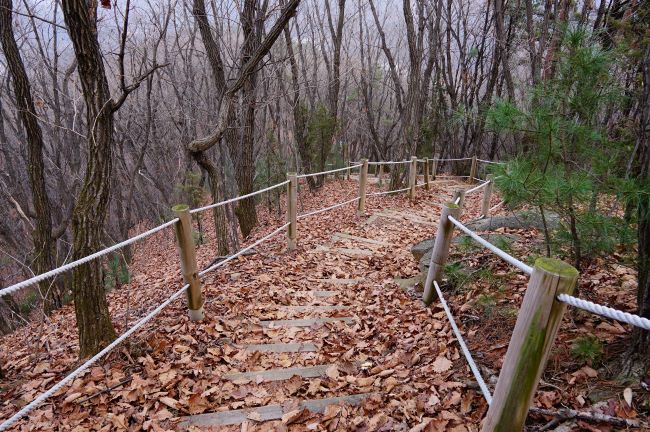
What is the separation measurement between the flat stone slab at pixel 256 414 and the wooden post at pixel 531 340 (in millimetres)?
1072

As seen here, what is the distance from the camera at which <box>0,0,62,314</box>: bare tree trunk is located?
583 cm

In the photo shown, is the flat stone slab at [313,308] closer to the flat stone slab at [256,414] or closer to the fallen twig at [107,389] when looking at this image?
the flat stone slab at [256,414]

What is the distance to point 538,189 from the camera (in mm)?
2604

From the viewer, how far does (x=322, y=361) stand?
3.11 metres

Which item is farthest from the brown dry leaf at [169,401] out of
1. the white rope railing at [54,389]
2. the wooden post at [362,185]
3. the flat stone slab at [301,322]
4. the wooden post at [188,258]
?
the wooden post at [362,185]

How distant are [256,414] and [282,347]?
87cm

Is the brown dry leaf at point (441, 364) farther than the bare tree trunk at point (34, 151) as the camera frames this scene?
No

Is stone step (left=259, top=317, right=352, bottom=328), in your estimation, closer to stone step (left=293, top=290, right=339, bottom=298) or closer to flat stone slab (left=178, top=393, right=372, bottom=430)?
stone step (left=293, top=290, right=339, bottom=298)

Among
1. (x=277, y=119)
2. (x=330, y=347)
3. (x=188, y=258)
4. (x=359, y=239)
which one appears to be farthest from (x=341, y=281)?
(x=277, y=119)

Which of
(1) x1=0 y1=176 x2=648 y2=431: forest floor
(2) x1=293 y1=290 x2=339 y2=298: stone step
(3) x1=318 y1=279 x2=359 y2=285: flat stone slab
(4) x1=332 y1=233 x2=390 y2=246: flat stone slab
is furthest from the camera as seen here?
A: (4) x1=332 y1=233 x2=390 y2=246: flat stone slab

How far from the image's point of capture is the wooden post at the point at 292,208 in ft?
17.4

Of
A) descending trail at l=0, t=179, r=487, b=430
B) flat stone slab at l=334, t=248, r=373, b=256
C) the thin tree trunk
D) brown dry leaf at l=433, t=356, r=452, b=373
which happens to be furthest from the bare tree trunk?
brown dry leaf at l=433, t=356, r=452, b=373

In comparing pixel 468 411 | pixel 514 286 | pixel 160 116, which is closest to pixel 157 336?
pixel 468 411

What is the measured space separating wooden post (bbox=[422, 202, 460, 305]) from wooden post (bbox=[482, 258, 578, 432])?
1.59 m
